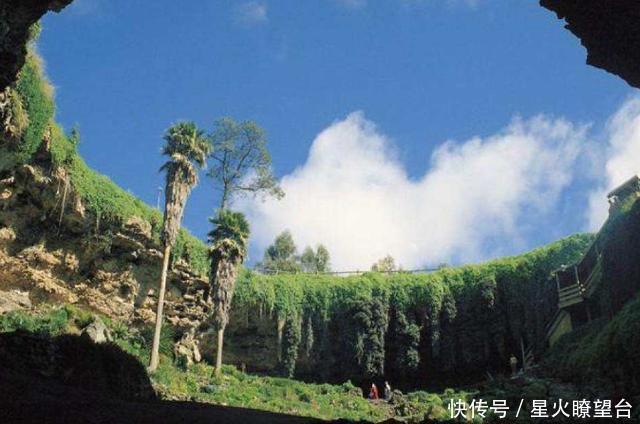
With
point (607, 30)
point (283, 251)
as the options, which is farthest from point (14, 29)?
point (283, 251)

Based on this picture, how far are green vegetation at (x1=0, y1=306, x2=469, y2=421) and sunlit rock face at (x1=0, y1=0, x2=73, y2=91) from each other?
1288 cm

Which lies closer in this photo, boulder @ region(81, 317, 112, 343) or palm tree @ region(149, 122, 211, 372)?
boulder @ region(81, 317, 112, 343)

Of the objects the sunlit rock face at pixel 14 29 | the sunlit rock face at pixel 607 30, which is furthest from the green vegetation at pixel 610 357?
the sunlit rock face at pixel 14 29

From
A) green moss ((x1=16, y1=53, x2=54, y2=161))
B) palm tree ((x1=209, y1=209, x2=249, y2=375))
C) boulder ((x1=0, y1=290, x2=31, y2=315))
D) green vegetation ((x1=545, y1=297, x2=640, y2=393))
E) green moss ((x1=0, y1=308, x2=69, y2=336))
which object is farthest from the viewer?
palm tree ((x1=209, y1=209, x2=249, y2=375))

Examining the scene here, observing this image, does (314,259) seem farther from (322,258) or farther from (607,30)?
(607,30)

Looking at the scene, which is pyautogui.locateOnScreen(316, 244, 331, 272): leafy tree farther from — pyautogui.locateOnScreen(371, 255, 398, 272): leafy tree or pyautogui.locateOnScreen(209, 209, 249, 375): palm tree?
pyautogui.locateOnScreen(209, 209, 249, 375): palm tree

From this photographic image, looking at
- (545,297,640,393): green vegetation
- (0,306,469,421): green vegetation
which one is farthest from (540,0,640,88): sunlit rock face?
(0,306,469,421): green vegetation

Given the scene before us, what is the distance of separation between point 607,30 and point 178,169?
2341 cm

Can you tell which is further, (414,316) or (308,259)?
(308,259)

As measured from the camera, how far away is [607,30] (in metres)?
10.1

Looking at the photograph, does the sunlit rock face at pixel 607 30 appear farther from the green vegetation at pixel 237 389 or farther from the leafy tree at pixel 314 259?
the leafy tree at pixel 314 259

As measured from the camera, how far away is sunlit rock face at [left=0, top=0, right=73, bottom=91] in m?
9.94

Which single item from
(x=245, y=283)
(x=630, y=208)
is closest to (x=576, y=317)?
(x=630, y=208)

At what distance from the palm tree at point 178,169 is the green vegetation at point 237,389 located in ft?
8.76
